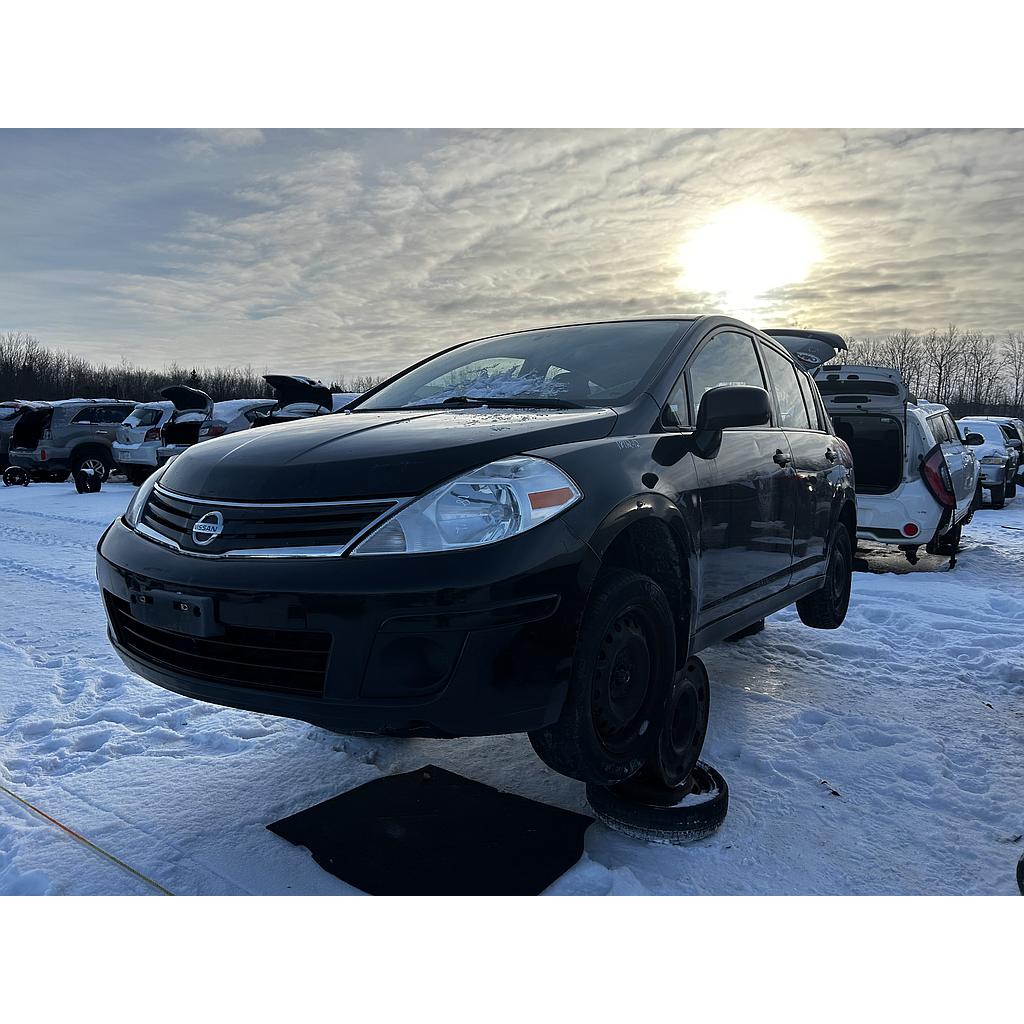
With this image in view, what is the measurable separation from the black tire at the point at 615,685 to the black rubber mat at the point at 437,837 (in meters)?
0.34

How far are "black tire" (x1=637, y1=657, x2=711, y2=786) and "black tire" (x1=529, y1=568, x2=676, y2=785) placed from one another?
0.21 feet

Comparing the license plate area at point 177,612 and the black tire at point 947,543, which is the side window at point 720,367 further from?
the black tire at point 947,543

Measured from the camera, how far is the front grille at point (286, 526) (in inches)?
82.9

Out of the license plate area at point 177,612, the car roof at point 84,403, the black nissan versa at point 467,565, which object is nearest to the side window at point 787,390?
the black nissan versa at point 467,565

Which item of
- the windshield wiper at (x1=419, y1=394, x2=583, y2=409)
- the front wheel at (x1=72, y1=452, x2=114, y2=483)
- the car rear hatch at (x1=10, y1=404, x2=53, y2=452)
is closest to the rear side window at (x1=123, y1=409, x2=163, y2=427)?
the front wheel at (x1=72, y1=452, x2=114, y2=483)

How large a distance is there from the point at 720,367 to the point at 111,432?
14895 millimetres

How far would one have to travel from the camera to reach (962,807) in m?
2.88

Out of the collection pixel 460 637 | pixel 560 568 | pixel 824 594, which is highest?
pixel 560 568

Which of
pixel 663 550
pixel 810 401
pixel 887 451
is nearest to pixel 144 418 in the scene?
pixel 887 451

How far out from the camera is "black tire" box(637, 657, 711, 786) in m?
2.65

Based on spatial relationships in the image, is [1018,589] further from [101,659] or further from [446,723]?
[101,659]

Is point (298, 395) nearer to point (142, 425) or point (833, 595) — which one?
point (833, 595)

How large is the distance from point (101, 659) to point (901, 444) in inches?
267

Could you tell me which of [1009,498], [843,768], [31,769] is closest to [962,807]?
[843,768]
